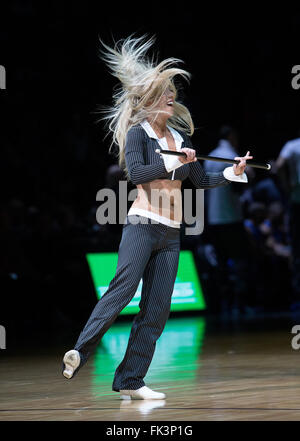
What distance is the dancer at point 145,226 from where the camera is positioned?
12.8ft

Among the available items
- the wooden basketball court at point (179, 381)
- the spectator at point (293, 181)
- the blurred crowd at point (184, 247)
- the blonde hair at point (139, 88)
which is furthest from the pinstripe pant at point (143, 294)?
the spectator at point (293, 181)

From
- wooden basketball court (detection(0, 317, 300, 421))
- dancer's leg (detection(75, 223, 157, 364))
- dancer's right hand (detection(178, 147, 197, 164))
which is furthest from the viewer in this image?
dancer's leg (detection(75, 223, 157, 364))

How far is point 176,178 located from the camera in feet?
13.2

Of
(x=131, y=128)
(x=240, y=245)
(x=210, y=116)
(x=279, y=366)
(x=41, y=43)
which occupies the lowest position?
(x=279, y=366)

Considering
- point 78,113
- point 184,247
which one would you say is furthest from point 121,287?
point 78,113

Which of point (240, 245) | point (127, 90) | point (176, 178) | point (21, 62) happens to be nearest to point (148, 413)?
point (176, 178)

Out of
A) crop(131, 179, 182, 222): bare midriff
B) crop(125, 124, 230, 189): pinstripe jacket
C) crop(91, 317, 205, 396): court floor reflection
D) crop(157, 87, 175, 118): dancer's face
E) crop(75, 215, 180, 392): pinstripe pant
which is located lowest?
crop(91, 317, 205, 396): court floor reflection

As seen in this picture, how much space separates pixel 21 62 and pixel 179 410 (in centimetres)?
877

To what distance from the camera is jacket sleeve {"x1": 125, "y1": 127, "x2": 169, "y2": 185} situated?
3.83 m

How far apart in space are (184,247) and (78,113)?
3.32 metres

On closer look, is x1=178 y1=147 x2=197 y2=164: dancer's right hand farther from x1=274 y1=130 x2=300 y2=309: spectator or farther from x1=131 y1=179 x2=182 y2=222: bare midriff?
x1=274 y1=130 x2=300 y2=309: spectator

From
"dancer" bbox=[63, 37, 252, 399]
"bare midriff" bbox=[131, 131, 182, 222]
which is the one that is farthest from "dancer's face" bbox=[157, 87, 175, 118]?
"bare midriff" bbox=[131, 131, 182, 222]

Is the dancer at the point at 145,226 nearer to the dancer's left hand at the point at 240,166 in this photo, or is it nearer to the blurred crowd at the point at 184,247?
the dancer's left hand at the point at 240,166
